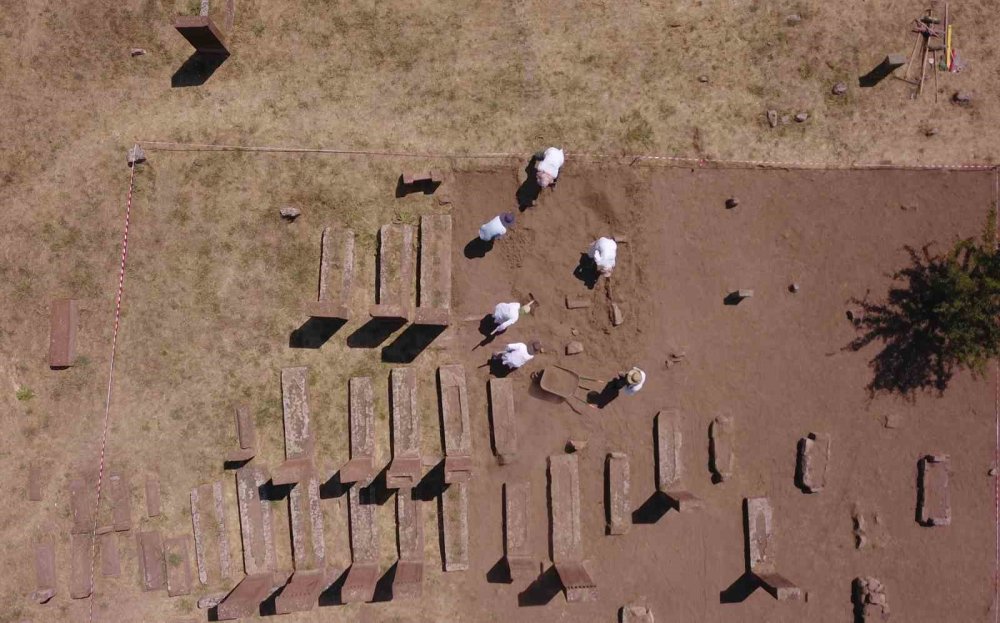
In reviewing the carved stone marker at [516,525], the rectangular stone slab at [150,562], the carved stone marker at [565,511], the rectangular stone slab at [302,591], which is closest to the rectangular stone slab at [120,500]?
the rectangular stone slab at [150,562]

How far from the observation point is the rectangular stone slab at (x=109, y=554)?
37.4ft

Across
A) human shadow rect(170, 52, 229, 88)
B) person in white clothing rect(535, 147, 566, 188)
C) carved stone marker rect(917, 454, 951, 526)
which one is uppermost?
human shadow rect(170, 52, 229, 88)

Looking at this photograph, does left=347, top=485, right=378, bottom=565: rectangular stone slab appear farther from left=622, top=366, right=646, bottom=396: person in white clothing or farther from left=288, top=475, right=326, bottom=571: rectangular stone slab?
left=622, top=366, right=646, bottom=396: person in white clothing

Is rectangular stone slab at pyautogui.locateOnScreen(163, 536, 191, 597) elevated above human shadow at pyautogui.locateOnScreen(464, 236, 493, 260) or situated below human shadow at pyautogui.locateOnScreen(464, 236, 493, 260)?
below

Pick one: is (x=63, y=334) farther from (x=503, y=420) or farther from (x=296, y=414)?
(x=503, y=420)

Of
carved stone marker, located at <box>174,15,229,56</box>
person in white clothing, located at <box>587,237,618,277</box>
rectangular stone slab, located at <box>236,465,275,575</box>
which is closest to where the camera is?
carved stone marker, located at <box>174,15,229,56</box>

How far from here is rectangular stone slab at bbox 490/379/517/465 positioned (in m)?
11.4

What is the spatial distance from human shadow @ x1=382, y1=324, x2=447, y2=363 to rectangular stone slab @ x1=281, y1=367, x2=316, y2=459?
70.3 inches

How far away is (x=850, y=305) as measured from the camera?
37.7 feet

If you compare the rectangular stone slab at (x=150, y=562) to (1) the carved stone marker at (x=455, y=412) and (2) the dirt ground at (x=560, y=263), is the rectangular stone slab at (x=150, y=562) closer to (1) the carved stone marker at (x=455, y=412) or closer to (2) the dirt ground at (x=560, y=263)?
(2) the dirt ground at (x=560, y=263)

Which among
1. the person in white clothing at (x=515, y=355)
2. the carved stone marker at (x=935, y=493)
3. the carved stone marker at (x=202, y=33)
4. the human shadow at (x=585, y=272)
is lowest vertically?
the carved stone marker at (x=935, y=493)

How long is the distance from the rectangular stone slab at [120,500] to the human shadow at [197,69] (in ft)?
27.4

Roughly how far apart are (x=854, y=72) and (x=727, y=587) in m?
11.1

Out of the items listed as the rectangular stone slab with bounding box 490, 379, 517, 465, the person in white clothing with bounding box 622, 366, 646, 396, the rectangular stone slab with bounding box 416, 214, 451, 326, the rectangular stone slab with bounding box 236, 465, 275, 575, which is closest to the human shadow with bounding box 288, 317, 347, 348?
the rectangular stone slab with bounding box 416, 214, 451, 326
